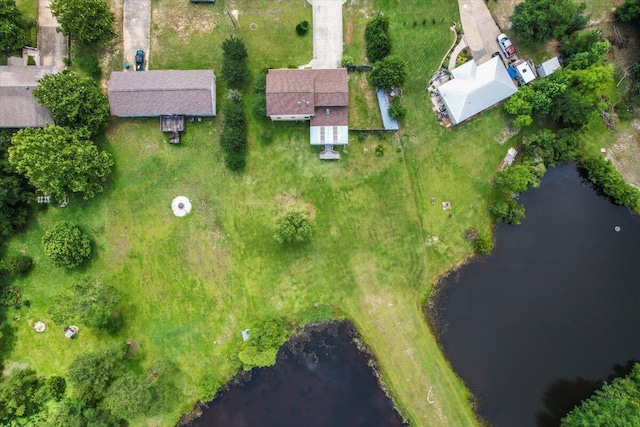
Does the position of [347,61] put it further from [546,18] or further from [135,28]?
[135,28]

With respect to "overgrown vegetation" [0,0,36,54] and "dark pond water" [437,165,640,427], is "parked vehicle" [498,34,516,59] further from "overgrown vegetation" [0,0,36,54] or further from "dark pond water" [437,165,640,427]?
"overgrown vegetation" [0,0,36,54]

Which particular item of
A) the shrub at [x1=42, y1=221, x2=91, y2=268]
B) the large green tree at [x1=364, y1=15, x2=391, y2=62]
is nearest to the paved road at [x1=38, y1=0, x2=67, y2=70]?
the shrub at [x1=42, y1=221, x2=91, y2=268]

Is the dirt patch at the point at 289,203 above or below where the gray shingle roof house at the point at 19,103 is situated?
below

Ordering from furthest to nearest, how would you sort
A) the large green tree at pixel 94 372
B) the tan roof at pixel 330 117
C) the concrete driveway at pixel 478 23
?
the concrete driveway at pixel 478 23 → the tan roof at pixel 330 117 → the large green tree at pixel 94 372

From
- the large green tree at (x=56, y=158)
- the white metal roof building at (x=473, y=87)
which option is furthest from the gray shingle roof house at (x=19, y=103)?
the white metal roof building at (x=473, y=87)

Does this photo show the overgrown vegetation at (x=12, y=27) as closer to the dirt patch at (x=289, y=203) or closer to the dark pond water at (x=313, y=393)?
the dirt patch at (x=289, y=203)

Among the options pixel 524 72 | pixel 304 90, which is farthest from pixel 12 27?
A: pixel 524 72
